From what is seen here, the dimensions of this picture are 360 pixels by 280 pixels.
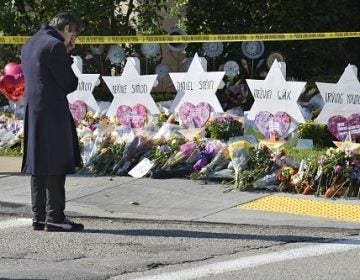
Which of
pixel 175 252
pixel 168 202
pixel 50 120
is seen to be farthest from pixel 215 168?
pixel 175 252

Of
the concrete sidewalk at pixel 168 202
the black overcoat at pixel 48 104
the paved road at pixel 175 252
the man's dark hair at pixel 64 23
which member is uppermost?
the man's dark hair at pixel 64 23

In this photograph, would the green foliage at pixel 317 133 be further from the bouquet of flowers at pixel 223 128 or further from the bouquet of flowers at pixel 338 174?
the bouquet of flowers at pixel 338 174

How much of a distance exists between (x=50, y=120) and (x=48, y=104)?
14 centimetres

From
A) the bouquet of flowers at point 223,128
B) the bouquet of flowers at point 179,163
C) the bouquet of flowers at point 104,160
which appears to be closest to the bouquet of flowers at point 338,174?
the bouquet of flowers at point 179,163

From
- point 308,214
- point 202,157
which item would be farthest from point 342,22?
point 308,214

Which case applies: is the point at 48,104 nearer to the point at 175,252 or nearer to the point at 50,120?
the point at 50,120

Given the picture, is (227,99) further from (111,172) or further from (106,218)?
(106,218)

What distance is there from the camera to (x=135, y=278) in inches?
247

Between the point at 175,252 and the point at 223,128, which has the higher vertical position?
the point at 223,128

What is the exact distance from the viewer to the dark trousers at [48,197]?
775cm

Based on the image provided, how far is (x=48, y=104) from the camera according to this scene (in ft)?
25.0

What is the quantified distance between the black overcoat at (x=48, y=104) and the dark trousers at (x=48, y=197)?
13 cm

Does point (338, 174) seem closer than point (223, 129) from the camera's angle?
Yes

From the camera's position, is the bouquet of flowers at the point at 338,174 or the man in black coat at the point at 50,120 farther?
the bouquet of flowers at the point at 338,174
